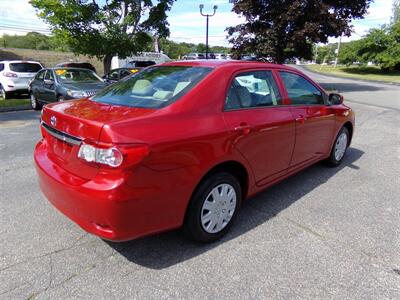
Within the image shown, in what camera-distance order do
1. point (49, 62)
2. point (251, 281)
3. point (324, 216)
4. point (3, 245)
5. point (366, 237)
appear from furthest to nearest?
point (49, 62)
point (324, 216)
point (366, 237)
point (3, 245)
point (251, 281)

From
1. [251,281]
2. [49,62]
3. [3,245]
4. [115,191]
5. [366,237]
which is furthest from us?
[49,62]

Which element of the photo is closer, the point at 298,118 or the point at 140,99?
the point at 140,99

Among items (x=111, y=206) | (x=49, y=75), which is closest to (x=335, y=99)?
(x=111, y=206)

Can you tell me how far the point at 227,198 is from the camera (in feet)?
10.3

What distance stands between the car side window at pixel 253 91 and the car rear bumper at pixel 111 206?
1.14 meters

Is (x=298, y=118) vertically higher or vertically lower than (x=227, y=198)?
higher

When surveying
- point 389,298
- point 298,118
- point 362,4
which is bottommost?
point 389,298

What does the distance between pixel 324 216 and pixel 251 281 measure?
1452 mm

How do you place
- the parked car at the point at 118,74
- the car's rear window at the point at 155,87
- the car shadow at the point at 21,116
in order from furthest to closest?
1. the parked car at the point at 118,74
2. the car shadow at the point at 21,116
3. the car's rear window at the point at 155,87

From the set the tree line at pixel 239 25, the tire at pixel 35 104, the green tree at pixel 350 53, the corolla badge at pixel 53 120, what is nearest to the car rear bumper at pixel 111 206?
the corolla badge at pixel 53 120

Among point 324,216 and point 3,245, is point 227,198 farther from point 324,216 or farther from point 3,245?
point 3,245

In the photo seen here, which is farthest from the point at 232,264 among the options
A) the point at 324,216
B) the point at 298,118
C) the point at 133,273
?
the point at 298,118

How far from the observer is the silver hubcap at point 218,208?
298 cm

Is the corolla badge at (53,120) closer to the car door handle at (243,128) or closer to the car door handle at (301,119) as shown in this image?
the car door handle at (243,128)
